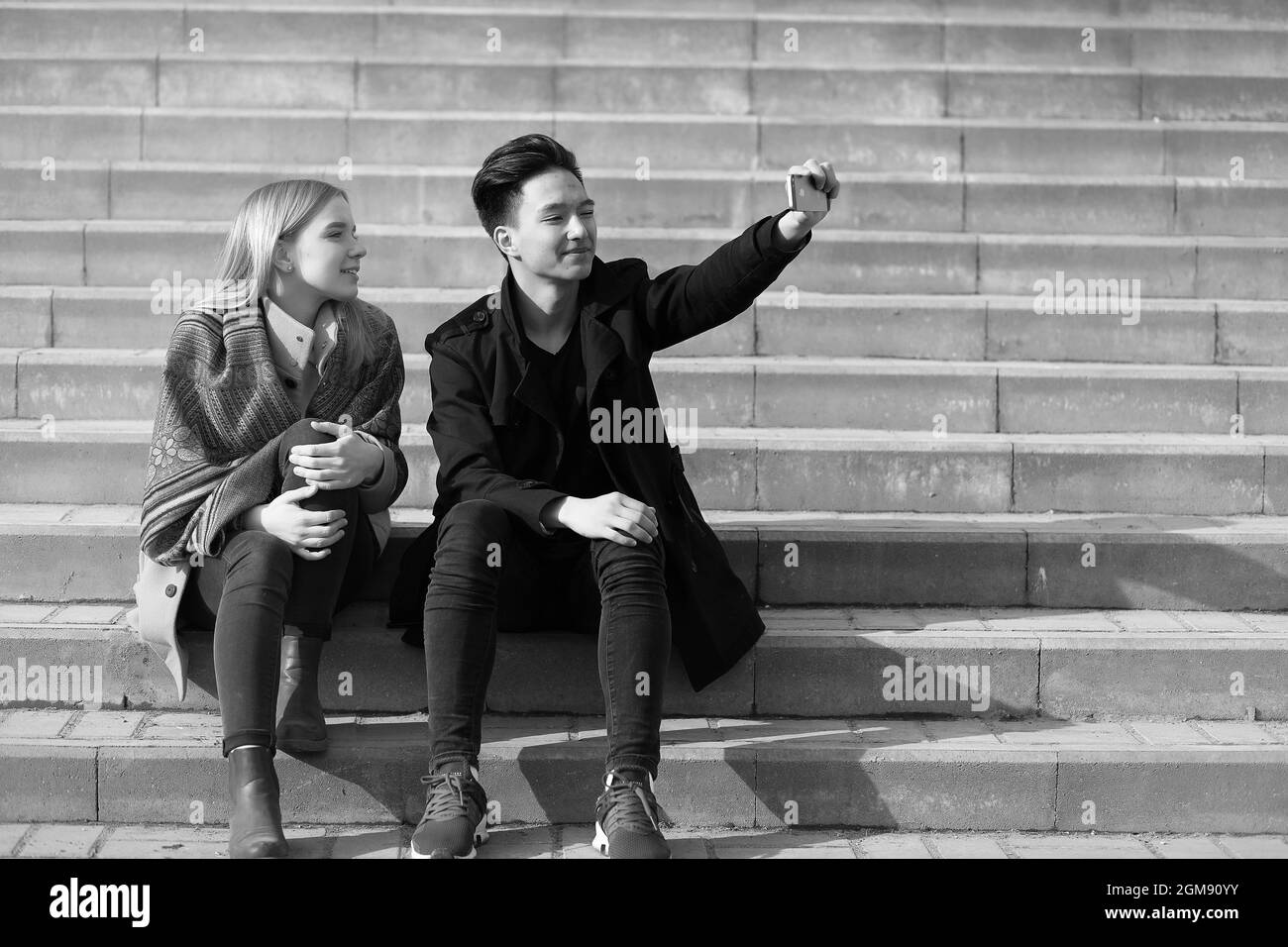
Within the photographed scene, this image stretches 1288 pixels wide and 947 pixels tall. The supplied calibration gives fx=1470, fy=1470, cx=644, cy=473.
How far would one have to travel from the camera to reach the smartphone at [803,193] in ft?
10.6

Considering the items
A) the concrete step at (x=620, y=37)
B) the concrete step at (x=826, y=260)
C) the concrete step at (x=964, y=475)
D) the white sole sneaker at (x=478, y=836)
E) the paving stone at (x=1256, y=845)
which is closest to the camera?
the white sole sneaker at (x=478, y=836)

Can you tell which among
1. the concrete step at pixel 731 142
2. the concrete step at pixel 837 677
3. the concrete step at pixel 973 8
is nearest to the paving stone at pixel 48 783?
the concrete step at pixel 837 677

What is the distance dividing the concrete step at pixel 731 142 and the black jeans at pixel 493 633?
295 cm

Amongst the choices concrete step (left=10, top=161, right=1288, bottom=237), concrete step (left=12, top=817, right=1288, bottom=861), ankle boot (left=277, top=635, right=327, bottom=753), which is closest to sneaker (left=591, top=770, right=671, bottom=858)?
concrete step (left=12, top=817, right=1288, bottom=861)

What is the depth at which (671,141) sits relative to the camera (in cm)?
603

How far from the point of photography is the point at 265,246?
3686 millimetres

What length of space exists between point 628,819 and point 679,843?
30 cm

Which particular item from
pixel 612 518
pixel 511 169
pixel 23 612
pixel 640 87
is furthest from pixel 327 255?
pixel 640 87

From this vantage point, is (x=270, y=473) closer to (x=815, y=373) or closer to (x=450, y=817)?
(x=450, y=817)

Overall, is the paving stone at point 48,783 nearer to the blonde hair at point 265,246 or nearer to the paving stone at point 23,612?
the paving stone at point 23,612

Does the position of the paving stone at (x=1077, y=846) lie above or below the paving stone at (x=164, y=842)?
below

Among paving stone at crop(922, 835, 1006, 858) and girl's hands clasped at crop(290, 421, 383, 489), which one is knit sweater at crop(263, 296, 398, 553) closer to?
girl's hands clasped at crop(290, 421, 383, 489)

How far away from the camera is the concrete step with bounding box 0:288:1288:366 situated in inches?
197

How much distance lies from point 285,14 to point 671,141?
6.11 feet
